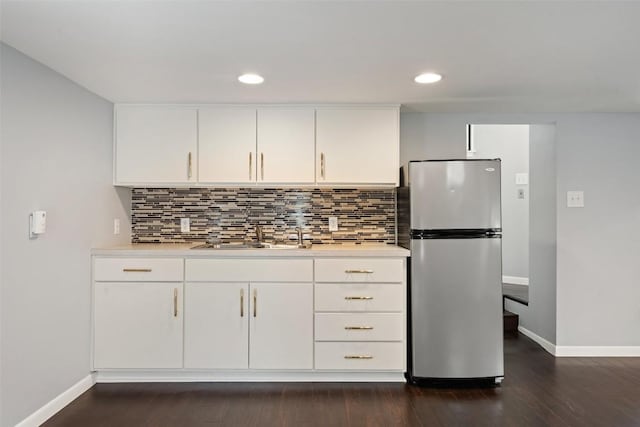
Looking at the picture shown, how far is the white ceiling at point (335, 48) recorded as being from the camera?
5.95 ft

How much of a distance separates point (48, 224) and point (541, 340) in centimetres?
399

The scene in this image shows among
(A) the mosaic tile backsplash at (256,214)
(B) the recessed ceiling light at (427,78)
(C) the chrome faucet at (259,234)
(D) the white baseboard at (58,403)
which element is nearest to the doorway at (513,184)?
(A) the mosaic tile backsplash at (256,214)

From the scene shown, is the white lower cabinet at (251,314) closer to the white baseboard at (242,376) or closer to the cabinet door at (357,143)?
the white baseboard at (242,376)

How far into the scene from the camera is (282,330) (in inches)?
121

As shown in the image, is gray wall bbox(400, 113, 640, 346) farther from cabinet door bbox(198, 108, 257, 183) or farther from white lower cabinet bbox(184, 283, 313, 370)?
white lower cabinet bbox(184, 283, 313, 370)

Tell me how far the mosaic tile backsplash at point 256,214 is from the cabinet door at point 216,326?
70 cm

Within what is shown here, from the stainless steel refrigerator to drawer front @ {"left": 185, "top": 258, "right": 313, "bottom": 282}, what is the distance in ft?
2.69

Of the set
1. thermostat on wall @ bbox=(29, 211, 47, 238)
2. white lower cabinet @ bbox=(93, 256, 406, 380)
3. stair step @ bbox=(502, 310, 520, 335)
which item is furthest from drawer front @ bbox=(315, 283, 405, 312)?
stair step @ bbox=(502, 310, 520, 335)

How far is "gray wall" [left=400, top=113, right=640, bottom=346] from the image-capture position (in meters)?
3.65

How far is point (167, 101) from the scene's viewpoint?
3.24 m

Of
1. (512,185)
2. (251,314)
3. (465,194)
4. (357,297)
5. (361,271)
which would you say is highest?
(512,185)

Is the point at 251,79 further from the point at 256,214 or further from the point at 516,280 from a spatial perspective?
the point at 516,280

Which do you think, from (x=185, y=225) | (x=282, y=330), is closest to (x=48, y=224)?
(x=185, y=225)

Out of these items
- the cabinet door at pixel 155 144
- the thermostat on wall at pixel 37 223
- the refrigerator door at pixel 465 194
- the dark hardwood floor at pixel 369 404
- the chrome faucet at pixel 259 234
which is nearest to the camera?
the thermostat on wall at pixel 37 223
